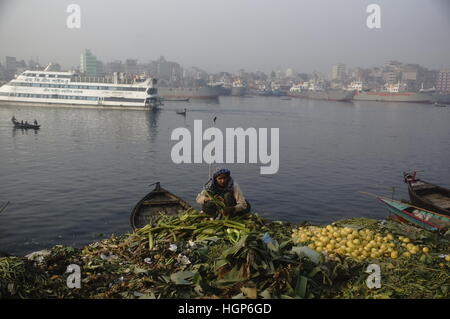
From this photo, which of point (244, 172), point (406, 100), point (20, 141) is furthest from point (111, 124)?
point (406, 100)

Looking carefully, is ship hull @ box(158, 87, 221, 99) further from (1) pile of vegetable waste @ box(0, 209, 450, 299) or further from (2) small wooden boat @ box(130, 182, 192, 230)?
(1) pile of vegetable waste @ box(0, 209, 450, 299)

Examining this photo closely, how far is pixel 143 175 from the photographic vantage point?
29.9 meters

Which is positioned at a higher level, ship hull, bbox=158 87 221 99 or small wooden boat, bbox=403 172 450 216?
ship hull, bbox=158 87 221 99

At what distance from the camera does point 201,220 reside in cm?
853

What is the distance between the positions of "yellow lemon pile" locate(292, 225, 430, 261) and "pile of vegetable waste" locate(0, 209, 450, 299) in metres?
0.02

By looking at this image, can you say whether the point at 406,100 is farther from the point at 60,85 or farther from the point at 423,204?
the point at 423,204

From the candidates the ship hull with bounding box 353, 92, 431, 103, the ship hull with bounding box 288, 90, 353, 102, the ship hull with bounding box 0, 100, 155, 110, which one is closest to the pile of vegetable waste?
the ship hull with bounding box 0, 100, 155, 110

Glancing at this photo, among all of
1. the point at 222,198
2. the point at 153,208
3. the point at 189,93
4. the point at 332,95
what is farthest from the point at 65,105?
the point at 332,95

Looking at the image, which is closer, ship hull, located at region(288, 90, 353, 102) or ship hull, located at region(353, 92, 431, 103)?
ship hull, located at region(353, 92, 431, 103)

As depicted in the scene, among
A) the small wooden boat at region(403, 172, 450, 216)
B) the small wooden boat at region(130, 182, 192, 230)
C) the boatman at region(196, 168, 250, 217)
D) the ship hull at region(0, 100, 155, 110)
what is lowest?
the small wooden boat at region(403, 172, 450, 216)

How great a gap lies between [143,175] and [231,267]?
981 inches

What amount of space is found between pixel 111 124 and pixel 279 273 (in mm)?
60680

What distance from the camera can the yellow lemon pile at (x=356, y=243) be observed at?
6.95 meters

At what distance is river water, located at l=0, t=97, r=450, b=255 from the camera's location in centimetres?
1919
